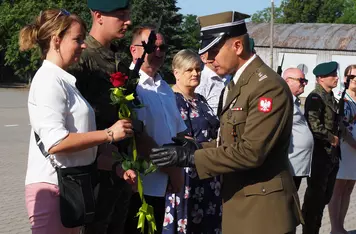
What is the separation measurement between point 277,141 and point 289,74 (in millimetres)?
3225

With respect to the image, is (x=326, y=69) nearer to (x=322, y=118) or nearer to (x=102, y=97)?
(x=322, y=118)

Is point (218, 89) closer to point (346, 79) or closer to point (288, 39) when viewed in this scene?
point (346, 79)

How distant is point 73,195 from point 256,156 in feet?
3.24

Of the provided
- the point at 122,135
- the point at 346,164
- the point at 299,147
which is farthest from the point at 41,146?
the point at 346,164

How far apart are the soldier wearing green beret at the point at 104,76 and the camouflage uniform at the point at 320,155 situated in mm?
3140

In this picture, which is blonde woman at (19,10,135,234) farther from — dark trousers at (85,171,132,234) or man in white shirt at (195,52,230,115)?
man in white shirt at (195,52,230,115)

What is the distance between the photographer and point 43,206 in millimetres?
3240

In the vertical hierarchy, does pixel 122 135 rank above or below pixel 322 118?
above

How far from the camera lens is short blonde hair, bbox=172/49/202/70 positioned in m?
5.49

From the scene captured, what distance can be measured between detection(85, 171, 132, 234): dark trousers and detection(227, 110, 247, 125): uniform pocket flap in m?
0.88

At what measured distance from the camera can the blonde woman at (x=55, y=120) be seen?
3141 millimetres

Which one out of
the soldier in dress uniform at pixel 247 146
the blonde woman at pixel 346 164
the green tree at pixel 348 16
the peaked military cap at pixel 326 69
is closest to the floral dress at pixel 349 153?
the blonde woman at pixel 346 164

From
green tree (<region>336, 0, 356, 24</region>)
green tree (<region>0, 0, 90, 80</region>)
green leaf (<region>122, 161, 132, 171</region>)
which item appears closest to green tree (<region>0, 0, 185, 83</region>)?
green tree (<region>0, 0, 90, 80</region>)

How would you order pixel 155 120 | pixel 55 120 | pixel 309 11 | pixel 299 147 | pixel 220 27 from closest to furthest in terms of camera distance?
1. pixel 55 120
2. pixel 220 27
3. pixel 155 120
4. pixel 299 147
5. pixel 309 11
